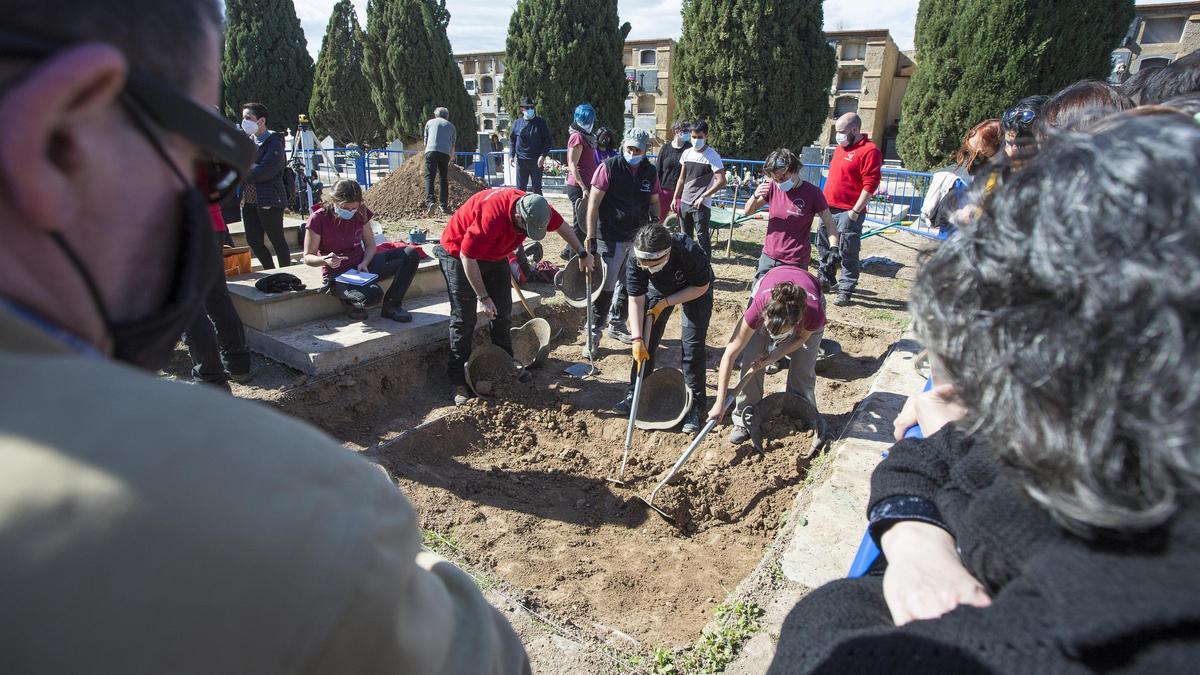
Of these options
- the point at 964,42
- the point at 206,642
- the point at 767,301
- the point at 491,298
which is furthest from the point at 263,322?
the point at 964,42

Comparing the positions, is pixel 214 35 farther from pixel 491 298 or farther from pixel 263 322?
pixel 263 322

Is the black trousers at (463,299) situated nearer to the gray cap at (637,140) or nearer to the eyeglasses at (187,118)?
the gray cap at (637,140)

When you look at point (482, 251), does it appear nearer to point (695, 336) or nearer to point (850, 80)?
point (695, 336)

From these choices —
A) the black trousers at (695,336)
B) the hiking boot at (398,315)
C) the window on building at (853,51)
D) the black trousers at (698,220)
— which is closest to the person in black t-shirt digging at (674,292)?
the black trousers at (695,336)

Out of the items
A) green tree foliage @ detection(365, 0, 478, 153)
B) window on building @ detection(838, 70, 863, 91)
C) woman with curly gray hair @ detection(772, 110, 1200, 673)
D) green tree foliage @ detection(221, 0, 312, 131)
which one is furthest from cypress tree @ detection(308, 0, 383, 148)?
woman with curly gray hair @ detection(772, 110, 1200, 673)

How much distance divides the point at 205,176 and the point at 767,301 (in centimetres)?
355

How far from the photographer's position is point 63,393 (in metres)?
0.45

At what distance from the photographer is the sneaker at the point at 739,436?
4461mm

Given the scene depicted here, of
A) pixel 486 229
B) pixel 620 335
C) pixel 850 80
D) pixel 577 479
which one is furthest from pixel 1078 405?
pixel 850 80

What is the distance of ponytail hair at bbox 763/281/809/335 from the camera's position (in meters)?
3.81

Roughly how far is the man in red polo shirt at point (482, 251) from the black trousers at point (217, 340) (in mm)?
1480

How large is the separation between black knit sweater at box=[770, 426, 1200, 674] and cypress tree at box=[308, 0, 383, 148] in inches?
1177

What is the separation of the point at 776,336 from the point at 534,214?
6.08 ft

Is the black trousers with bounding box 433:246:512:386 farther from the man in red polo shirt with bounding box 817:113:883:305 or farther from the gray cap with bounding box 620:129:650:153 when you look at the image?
the man in red polo shirt with bounding box 817:113:883:305
